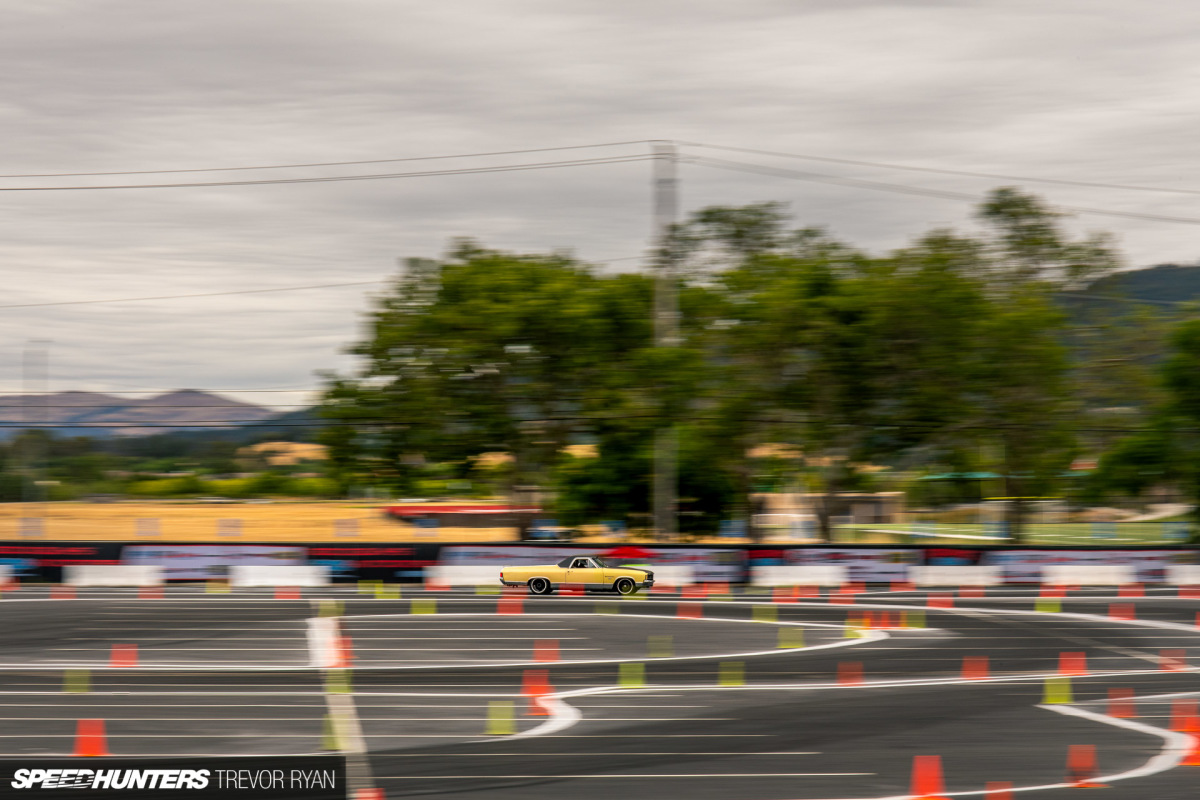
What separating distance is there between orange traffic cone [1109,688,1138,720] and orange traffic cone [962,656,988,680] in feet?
5.89

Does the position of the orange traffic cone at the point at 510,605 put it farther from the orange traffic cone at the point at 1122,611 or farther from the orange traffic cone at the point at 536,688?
the orange traffic cone at the point at 1122,611

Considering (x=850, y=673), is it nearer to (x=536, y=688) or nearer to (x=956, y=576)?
(x=536, y=688)

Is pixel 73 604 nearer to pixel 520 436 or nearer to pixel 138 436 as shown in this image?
pixel 138 436

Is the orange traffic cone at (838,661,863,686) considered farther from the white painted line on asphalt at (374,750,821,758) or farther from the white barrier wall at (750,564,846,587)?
the white barrier wall at (750,564,846,587)

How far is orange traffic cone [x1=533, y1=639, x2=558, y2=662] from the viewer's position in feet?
56.9

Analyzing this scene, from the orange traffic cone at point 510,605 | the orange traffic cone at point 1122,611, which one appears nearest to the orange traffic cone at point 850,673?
the orange traffic cone at point 510,605

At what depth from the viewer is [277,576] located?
3156 centimetres

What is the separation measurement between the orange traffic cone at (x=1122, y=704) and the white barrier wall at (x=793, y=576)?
55.3 feet

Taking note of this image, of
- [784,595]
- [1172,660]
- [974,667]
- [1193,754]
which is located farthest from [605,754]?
[784,595]

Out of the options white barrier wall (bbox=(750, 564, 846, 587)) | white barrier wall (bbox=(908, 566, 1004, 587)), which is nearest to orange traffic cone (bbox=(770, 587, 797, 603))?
white barrier wall (bbox=(750, 564, 846, 587))

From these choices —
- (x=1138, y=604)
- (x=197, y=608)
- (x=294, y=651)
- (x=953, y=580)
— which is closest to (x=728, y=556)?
(x=953, y=580)

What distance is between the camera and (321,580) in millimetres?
→ 31875

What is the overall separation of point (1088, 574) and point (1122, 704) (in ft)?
67.7

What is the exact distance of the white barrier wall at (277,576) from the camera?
31.4m
